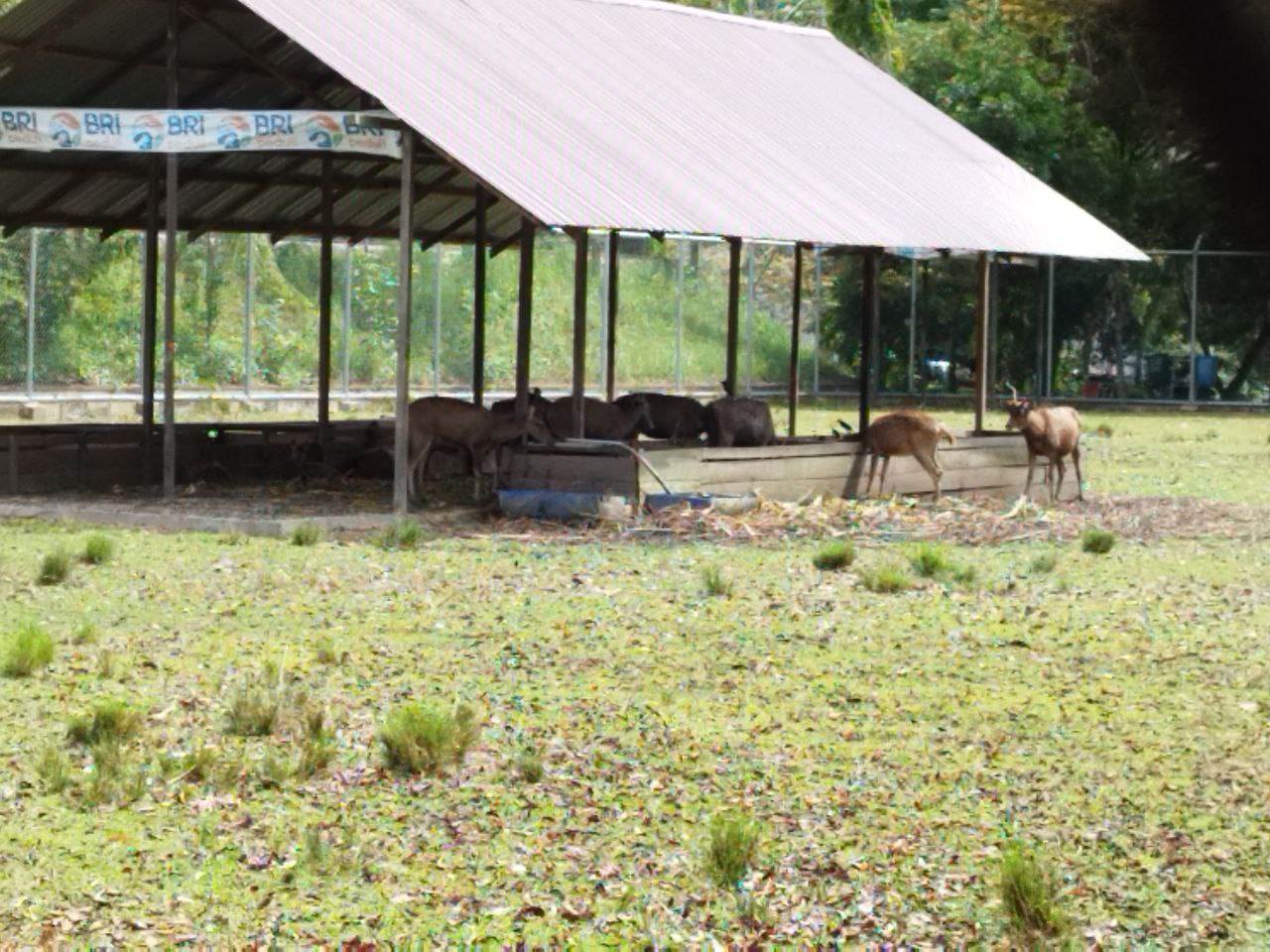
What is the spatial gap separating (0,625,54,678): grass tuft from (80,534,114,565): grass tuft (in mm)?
4537

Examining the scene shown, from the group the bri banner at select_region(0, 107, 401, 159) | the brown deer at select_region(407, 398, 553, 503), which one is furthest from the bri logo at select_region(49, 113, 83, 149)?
the brown deer at select_region(407, 398, 553, 503)

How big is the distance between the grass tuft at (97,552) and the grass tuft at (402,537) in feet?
7.63

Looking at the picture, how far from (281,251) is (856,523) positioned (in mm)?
20894

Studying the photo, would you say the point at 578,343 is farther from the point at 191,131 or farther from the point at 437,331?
the point at 437,331

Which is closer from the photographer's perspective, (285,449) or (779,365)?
(285,449)

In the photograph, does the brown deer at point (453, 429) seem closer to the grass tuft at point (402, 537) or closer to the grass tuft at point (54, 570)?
the grass tuft at point (402, 537)

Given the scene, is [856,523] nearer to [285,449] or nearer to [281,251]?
[285,449]

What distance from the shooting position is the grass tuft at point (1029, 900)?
21.7ft

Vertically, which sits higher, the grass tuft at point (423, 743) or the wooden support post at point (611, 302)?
the wooden support post at point (611, 302)

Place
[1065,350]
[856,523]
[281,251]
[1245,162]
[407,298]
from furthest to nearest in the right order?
1. [1065,350]
2. [281,251]
3. [856,523]
4. [407,298]
5. [1245,162]

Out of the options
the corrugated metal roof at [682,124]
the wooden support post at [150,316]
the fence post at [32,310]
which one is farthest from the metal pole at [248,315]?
the corrugated metal roof at [682,124]

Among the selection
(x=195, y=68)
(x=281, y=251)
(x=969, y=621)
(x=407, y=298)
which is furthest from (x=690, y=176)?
(x=281, y=251)

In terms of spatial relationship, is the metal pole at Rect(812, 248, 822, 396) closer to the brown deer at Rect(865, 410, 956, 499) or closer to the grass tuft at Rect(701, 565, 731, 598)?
the brown deer at Rect(865, 410, 956, 499)

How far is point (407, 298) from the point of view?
18.6 m
